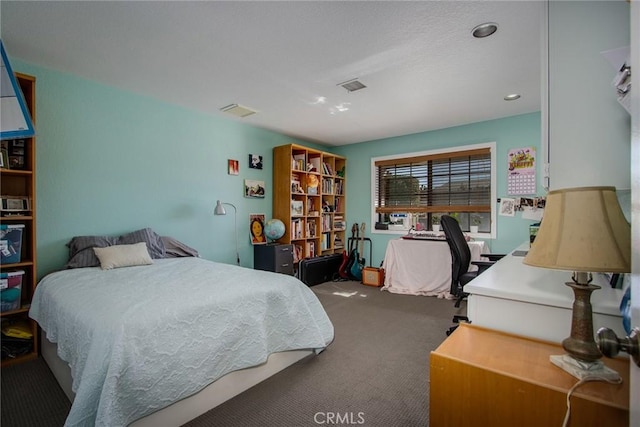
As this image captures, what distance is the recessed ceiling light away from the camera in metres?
1.99

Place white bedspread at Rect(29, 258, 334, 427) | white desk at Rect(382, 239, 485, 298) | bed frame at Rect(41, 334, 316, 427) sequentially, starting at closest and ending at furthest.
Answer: white bedspread at Rect(29, 258, 334, 427)
bed frame at Rect(41, 334, 316, 427)
white desk at Rect(382, 239, 485, 298)

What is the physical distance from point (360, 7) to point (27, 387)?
314 centimetres

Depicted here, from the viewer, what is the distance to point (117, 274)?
2.29 m

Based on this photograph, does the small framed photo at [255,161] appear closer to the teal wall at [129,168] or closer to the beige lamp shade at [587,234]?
the teal wall at [129,168]

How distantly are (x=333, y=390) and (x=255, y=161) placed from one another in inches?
128

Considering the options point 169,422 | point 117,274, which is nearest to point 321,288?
point 117,274

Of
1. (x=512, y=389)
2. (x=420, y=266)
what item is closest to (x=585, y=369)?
(x=512, y=389)

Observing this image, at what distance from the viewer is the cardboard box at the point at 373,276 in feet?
14.5

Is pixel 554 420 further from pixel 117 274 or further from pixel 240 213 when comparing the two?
pixel 240 213

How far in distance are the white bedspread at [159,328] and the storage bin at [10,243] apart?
306 mm

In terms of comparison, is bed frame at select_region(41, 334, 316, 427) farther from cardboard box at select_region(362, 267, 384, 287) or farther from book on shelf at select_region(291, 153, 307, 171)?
book on shelf at select_region(291, 153, 307, 171)

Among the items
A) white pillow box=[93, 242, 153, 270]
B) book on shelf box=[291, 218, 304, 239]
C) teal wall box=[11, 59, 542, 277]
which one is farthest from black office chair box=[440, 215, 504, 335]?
white pillow box=[93, 242, 153, 270]

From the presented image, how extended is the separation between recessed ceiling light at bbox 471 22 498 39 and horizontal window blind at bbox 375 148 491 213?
2.27 meters

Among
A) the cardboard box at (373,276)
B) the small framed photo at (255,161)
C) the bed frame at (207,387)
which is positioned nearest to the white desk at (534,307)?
the bed frame at (207,387)
